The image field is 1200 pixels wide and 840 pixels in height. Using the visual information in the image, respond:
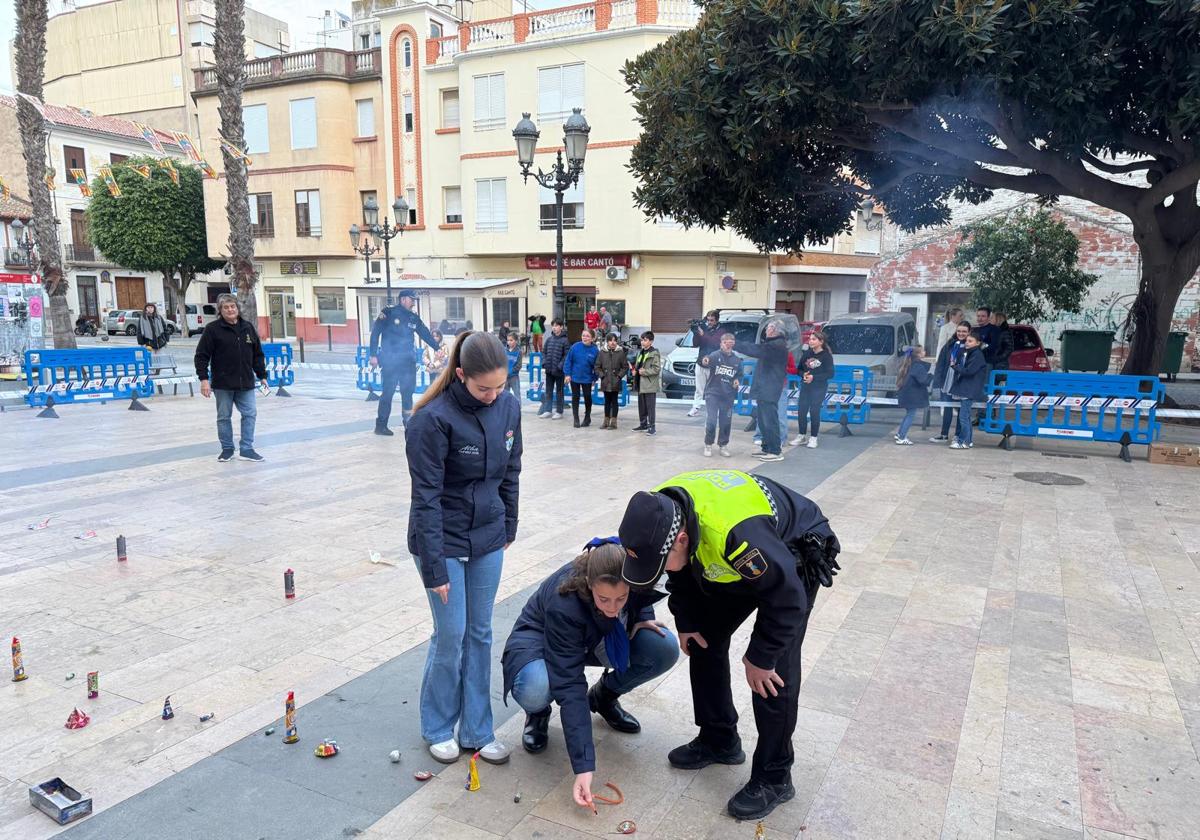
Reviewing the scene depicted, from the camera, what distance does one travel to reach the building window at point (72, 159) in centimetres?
3903

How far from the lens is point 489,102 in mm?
28031

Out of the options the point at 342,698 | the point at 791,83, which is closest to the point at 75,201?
the point at 791,83

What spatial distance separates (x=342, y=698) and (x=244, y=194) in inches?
587

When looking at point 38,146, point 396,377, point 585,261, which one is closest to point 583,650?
point 396,377

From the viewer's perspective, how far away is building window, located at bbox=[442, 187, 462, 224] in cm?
3017

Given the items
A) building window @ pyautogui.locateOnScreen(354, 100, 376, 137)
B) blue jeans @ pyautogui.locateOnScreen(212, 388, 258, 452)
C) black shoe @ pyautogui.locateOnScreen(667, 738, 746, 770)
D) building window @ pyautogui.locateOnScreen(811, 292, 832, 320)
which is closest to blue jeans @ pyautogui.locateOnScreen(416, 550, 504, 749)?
black shoe @ pyautogui.locateOnScreen(667, 738, 746, 770)

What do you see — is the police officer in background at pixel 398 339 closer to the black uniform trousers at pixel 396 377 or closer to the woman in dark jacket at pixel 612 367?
the black uniform trousers at pixel 396 377

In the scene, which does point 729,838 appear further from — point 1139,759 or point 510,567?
point 510,567

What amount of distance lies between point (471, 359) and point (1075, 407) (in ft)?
32.9

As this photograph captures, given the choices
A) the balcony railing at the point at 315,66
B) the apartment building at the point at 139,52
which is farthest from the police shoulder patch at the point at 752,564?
the apartment building at the point at 139,52

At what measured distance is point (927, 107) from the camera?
1003 centimetres

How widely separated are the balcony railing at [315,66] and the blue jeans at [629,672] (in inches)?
1251

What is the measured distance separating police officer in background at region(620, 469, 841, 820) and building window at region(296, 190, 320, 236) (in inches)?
1284

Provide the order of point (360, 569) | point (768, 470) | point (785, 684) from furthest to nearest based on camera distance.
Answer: point (768, 470) → point (360, 569) → point (785, 684)
